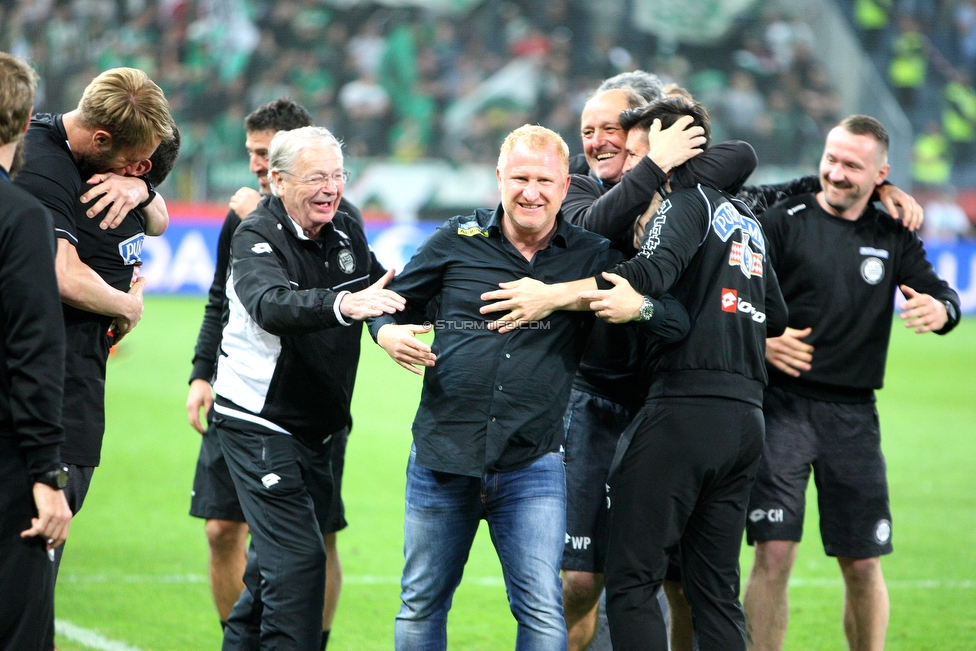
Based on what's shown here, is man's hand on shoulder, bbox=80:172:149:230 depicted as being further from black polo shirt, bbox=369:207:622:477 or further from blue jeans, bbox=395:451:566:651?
blue jeans, bbox=395:451:566:651

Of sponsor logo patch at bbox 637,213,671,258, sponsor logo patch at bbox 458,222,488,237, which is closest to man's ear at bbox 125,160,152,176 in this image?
sponsor logo patch at bbox 458,222,488,237

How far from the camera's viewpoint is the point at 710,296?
3748 millimetres

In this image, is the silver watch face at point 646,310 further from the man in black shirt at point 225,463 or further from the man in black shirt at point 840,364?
the man in black shirt at point 225,463

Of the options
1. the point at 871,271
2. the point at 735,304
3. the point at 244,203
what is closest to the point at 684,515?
the point at 735,304

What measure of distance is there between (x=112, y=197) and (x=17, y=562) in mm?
1432

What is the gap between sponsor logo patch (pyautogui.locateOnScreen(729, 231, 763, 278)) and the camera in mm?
3783

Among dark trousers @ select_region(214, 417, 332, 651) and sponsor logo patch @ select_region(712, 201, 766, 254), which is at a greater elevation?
sponsor logo patch @ select_region(712, 201, 766, 254)

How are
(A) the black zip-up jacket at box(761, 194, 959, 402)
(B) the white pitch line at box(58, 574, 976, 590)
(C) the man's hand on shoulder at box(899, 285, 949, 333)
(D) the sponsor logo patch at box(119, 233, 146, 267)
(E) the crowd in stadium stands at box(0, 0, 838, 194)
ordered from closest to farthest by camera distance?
(D) the sponsor logo patch at box(119, 233, 146, 267) < (C) the man's hand on shoulder at box(899, 285, 949, 333) < (A) the black zip-up jacket at box(761, 194, 959, 402) < (B) the white pitch line at box(58, 574, 976, 590) < (E) the crowd in stadium stands at box(0, 0, 838, 194)

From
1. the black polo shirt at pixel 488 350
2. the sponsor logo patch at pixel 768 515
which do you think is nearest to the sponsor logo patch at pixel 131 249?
the black polo shirt at pixel 488 350

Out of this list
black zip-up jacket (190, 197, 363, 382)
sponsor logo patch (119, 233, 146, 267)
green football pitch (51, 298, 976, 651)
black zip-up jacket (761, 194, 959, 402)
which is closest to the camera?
sponsor logo patch (119, 233, 146, 267)

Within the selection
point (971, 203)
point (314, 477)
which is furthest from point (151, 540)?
point (971, 203)

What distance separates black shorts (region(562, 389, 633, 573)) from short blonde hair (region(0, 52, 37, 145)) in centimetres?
248

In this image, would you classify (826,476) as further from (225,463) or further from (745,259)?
(225,463)

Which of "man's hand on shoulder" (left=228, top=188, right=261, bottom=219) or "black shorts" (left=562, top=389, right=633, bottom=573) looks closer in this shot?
"black shorts" (left=562, top=389, right=633, bottom=573)
